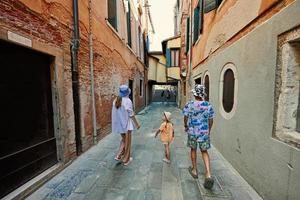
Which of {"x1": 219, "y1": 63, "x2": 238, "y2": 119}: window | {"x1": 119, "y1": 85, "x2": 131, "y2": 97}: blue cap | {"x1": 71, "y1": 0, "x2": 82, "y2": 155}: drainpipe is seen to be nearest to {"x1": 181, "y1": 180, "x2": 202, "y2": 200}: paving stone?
{"x1": 219, "y1": 63, "x2": 238, "y2": 119}: window

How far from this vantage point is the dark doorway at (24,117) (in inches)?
→ 96.6

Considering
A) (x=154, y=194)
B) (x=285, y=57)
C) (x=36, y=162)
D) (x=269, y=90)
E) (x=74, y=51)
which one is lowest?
(x=154, y=194)

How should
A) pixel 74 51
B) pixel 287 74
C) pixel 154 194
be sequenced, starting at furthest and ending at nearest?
pixel 74 51 → pixel 154 194 → pixel 287 74

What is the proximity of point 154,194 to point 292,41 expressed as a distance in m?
2.62

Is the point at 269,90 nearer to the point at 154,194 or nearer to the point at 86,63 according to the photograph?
the point at 154,194

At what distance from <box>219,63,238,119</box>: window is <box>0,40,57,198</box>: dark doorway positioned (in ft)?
11.5

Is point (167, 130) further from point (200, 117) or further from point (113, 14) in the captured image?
point (113, 14)

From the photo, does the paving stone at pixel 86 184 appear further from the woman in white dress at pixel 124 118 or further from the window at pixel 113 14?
the window at pixel 113 14

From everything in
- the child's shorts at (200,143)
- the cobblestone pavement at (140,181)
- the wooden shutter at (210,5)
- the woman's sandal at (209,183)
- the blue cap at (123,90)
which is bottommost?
the cobblestone pavement at (140,181)

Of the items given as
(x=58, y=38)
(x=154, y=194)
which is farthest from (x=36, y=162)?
(x=58, y=38)

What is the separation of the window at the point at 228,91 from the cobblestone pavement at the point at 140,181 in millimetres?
1078

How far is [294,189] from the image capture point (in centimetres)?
189

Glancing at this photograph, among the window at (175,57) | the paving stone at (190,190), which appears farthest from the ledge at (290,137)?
the window at (175,57)

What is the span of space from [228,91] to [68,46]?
3.57 metres
